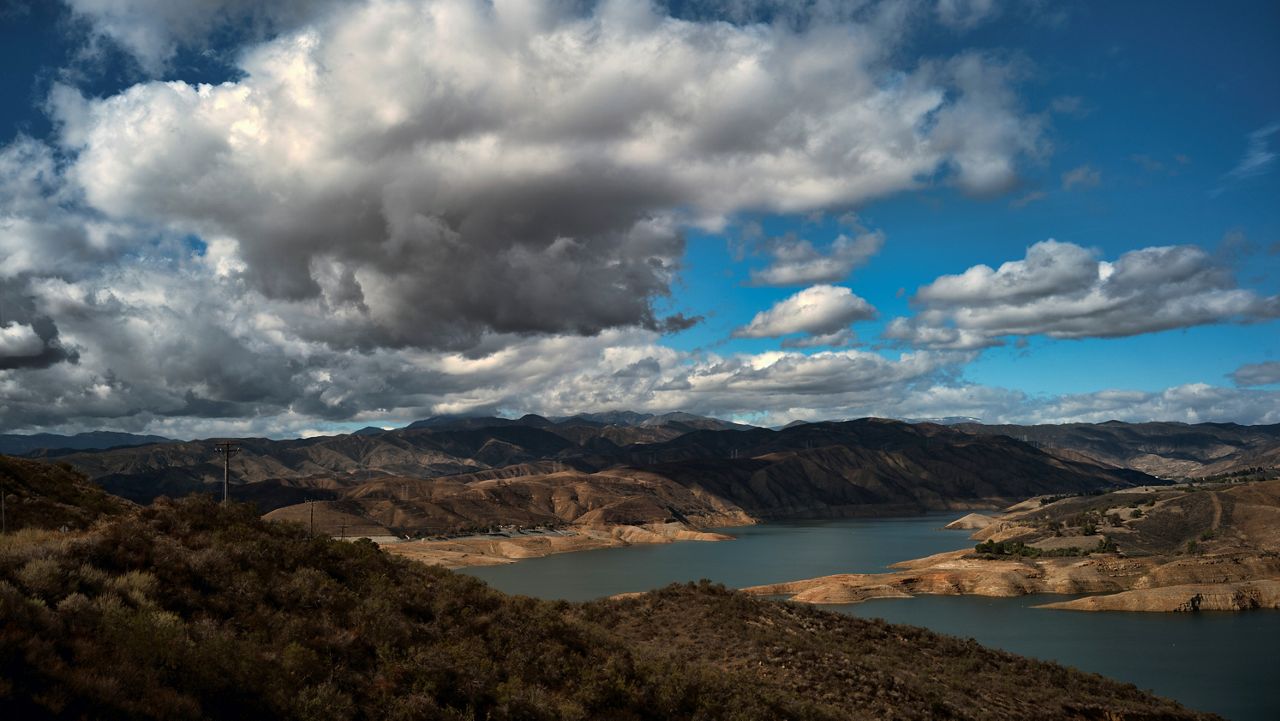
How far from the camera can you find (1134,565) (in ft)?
394

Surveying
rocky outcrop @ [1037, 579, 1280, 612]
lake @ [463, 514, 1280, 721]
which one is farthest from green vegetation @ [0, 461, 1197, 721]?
rocky outcrop @ [1037, 579, 1280, 612]

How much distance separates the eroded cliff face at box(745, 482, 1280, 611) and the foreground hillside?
7972 cm

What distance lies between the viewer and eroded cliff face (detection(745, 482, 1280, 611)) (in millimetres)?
103000

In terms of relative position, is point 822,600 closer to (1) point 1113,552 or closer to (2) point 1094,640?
(2) point 1094,640

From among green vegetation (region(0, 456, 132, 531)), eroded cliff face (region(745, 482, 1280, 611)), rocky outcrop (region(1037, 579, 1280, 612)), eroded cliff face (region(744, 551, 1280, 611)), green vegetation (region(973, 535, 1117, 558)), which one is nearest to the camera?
green vegetation (region(0, 456, 132, 531))

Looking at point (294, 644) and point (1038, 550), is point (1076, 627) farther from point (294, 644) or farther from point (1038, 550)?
point (294, 644)

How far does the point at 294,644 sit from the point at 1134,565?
134m

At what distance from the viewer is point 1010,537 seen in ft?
570

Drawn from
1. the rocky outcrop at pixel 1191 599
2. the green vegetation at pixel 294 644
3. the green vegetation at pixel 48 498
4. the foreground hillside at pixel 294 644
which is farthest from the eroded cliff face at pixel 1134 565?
the green vegetation at pixel 48 498

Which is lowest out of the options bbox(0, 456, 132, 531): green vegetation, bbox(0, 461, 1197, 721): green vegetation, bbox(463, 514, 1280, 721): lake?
bbox(463, 514, 1280, 721): lake

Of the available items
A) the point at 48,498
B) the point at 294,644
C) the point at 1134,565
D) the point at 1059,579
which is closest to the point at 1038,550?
the point at 1134,565

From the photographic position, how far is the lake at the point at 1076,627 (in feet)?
210

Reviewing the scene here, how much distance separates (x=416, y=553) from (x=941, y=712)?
144 m

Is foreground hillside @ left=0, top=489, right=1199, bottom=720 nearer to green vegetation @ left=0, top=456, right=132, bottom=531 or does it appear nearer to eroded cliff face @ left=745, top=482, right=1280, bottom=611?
green vegetation @ left=0, top=456, right=132, bottom=531
